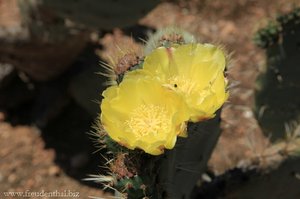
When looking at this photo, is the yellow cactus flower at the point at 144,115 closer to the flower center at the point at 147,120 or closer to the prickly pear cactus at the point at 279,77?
the flower center at the point at 147,120

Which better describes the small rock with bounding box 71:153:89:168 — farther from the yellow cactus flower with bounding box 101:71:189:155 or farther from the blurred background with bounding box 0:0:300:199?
the yellow cactus flower with bounding box 101:71:189:155

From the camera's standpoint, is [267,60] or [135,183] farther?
[267,60]

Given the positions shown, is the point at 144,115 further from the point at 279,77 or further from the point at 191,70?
the point at 279,77

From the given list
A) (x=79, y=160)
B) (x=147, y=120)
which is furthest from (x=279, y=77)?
(x=147, y=120)

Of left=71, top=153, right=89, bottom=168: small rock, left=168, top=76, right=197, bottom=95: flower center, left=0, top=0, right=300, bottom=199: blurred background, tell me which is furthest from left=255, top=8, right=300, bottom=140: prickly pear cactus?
left=168, top=76, right=197, bottom=95: flower center

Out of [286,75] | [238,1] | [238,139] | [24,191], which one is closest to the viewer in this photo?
[286,75]

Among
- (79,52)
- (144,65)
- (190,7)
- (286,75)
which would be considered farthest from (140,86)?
(190,7)

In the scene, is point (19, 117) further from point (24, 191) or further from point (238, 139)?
point (238, 139)

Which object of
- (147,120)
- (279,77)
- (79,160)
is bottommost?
(79,160)
